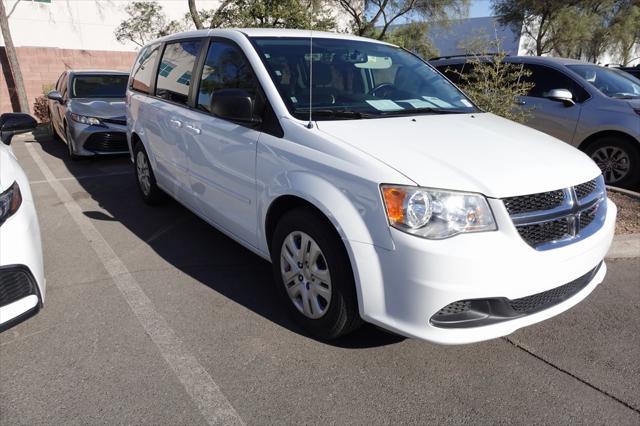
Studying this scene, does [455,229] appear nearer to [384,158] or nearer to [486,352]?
[384,158]

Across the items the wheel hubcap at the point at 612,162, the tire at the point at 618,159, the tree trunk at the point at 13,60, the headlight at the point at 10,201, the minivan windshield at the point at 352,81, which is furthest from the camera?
the tree trunk at the point at 13,60

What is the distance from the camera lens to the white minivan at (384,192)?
2271 millimetres

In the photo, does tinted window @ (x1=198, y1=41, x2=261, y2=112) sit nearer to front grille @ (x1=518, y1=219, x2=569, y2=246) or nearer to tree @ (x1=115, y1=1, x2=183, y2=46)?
front grille @ (x1=518, y1=219, x2=569, y2=246)

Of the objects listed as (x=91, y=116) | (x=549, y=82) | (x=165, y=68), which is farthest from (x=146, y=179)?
(x=549, y=82)

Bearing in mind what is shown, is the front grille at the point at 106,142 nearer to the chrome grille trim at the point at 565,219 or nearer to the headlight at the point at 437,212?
the headlight at the point at 437,212

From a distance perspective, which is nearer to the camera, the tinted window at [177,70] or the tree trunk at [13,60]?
the tinted window at [177,70]

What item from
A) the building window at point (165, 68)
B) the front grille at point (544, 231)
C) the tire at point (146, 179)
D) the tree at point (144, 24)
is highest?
the tree at point (144, 24)

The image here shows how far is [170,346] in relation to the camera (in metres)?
2.86

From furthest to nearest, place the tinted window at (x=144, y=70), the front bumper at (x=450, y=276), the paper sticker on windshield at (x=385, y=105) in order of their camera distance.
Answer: the tinted window at (x=144, y=70), the paper sticker on windshield at (x=385, y=105), the front bumper at (x=450, y=276)

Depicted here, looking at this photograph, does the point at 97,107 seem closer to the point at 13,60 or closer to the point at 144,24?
the point at 13,60

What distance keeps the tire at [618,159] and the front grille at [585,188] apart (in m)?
3.88

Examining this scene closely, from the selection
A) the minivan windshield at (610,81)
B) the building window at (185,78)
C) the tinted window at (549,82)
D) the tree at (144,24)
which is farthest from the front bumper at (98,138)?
the tree at (144,24)

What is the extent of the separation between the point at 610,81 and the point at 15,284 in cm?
736

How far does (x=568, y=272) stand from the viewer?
249 centimetres
